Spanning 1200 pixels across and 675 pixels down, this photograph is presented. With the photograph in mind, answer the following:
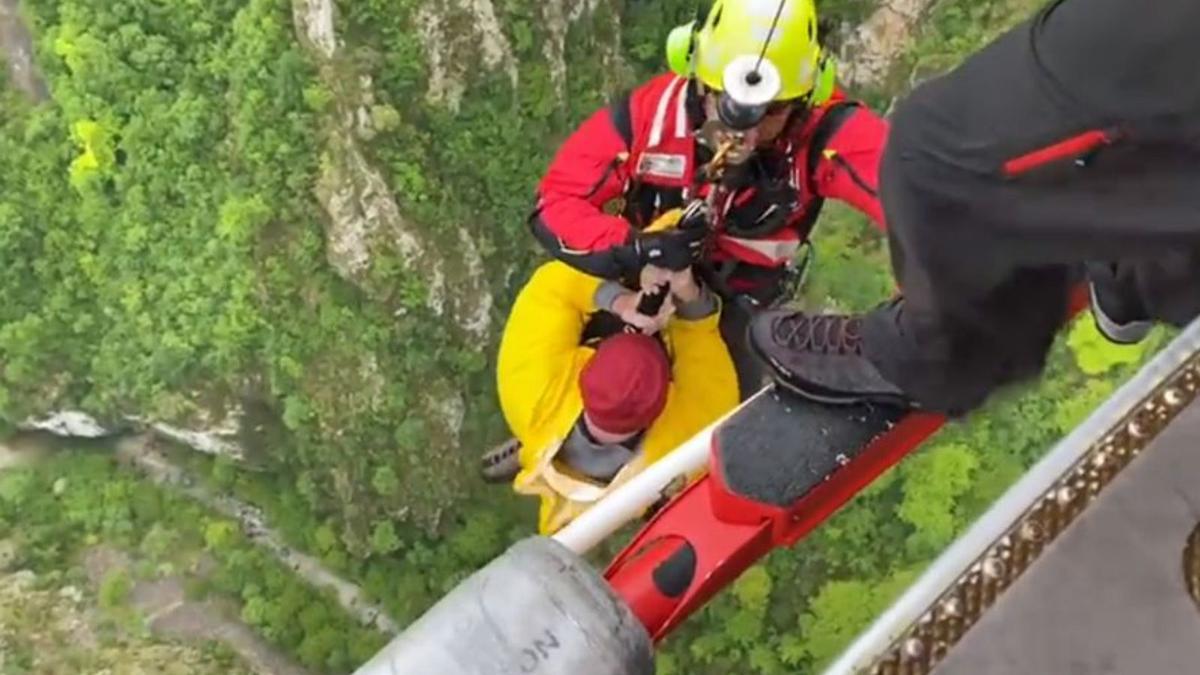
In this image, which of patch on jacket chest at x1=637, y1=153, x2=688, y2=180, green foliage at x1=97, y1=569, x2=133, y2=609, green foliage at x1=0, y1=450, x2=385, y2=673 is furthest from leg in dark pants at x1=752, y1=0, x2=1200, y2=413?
green foliage at x1=97, y1=569, x2=133, y2=609

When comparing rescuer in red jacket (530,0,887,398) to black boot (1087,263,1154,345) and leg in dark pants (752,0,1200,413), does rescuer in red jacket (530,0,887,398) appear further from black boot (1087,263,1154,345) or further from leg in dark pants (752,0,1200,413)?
leg in dark pants (752,0,1200,413)

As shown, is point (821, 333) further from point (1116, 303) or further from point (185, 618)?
point (185, 618)

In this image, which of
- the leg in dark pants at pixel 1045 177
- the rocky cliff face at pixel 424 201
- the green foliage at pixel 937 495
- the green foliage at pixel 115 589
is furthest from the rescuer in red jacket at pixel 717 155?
the green foliage at pixel 115 589

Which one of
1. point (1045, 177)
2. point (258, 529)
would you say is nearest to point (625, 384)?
point (1045, 177)

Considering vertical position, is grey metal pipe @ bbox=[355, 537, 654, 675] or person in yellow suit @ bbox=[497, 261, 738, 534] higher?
grey metal pipe @ bbox=[355, 537, 654, 675]

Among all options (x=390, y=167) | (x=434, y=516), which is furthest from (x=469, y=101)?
(x=434, y=516)

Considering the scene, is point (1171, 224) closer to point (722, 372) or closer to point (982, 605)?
point (982, 605)

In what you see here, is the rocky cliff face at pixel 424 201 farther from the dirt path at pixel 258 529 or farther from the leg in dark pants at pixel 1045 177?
the leg in dark pants at pixel 1045 177
